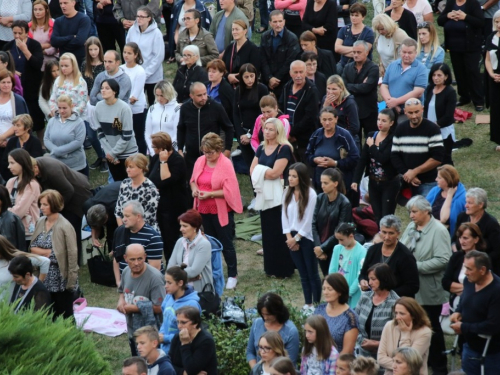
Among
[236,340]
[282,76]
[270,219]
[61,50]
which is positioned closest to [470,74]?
[282,76]

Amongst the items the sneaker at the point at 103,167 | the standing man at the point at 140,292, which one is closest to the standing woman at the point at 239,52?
the sneaker at the point at 103,167

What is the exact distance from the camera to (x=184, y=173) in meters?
11.8

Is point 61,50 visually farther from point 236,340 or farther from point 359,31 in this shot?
point 236,340

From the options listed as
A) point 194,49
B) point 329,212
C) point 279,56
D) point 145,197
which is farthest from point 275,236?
point 279,56

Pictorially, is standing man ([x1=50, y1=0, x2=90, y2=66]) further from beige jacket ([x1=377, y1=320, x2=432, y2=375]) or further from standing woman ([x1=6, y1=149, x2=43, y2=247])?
beige jacket ([x1=377, y1=320, x2=432, y2=375])

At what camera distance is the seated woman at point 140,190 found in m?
11.2

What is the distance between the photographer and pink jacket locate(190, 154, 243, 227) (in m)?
11.5

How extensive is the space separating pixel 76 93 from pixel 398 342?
269 inches

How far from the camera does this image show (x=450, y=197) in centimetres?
1026

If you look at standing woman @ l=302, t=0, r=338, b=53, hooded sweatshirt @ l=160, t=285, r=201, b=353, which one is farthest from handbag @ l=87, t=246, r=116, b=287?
standing woman @ l=302, t=0, r=338, b=53

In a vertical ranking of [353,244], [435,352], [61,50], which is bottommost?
[435,352]

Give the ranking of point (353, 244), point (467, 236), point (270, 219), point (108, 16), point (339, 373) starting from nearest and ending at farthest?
point (339, 373)
point (467, 236)
point (353, 244)
point (270, 219)
point (108, 16)

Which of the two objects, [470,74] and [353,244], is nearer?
[353,244]

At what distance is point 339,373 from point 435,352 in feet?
5.09
